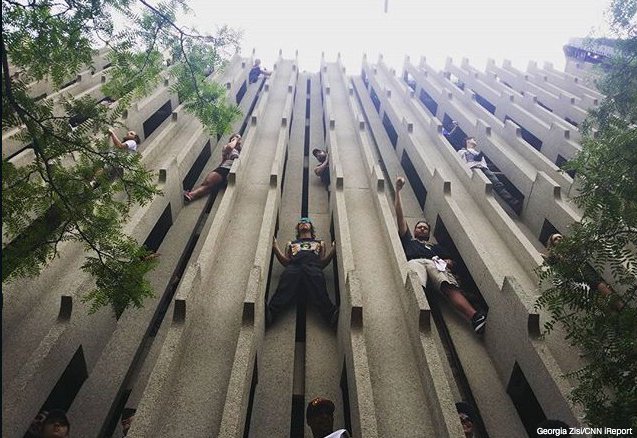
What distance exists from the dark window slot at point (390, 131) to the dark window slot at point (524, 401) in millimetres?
8739

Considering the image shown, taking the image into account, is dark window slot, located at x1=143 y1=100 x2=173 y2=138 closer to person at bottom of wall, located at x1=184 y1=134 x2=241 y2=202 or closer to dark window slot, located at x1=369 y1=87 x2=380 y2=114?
person at bottom of wall, located at x1=184 y1=134 x2=241 y2=202

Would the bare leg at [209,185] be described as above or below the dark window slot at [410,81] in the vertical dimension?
below

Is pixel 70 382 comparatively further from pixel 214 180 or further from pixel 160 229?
pixel 214 180

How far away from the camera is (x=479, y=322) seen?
604 cm

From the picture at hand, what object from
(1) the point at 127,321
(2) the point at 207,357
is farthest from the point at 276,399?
(1) the point at 127,321

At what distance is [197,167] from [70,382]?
6166mm

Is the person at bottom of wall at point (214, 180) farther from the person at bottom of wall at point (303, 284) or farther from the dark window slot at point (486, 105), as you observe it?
the dark window slot at point (486, 105)

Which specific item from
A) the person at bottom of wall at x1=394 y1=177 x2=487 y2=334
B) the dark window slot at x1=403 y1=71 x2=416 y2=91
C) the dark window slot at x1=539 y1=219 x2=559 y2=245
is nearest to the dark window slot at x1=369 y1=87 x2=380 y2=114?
the dark window slot at x1=403 y1=71 x2=416 y2=91

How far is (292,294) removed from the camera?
21.1 ft

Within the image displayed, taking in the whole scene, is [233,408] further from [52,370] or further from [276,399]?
[52,370]

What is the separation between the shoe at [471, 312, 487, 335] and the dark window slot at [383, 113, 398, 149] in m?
7.84

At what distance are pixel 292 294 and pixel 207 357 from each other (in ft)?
5.40

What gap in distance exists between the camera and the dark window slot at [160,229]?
8094mm

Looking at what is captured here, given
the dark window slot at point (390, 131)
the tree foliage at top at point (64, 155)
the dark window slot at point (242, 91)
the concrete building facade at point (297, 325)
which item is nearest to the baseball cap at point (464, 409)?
the concrete building facade at point (297, 325)
